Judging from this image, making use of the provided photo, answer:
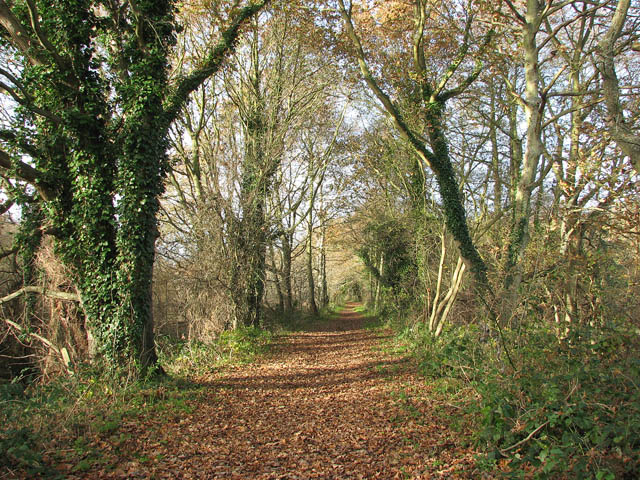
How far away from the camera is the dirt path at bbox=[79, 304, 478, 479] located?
412 centimetres

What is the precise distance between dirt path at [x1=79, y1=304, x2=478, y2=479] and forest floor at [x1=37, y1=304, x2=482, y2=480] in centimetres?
1

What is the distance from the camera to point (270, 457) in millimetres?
4508

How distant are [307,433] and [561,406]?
10.0ft

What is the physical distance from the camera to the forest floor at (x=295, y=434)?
13.4 feet

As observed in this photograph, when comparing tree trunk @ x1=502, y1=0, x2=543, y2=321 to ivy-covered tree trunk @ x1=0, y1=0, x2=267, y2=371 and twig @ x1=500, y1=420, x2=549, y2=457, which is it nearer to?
twig @ x1=500, y1=420, x2=549, y2=457

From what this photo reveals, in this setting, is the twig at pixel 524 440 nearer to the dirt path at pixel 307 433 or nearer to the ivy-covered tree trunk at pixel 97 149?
the dirt path at pixel 307 433

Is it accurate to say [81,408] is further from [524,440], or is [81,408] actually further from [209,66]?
[209,66]

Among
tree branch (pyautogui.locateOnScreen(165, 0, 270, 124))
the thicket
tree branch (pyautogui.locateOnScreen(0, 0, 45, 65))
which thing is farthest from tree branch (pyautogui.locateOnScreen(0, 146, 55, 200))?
the thicket

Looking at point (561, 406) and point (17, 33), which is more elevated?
point (17, 33)

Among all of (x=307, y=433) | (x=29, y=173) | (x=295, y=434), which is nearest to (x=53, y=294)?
(x=29, y=173)

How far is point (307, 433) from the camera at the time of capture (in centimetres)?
522

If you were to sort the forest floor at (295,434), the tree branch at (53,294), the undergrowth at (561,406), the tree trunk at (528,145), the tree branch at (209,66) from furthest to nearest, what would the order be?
the tree branch at (209,66) → the tree trunk at (528,145) → the tree branch at (53,294) → the forest floor at (295,434) → the undergrowth at (561,406)

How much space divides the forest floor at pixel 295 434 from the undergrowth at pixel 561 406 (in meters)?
0.46

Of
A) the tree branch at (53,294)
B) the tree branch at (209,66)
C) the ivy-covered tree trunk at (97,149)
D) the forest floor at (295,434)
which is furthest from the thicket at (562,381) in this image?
the tree branch at (209,66)
